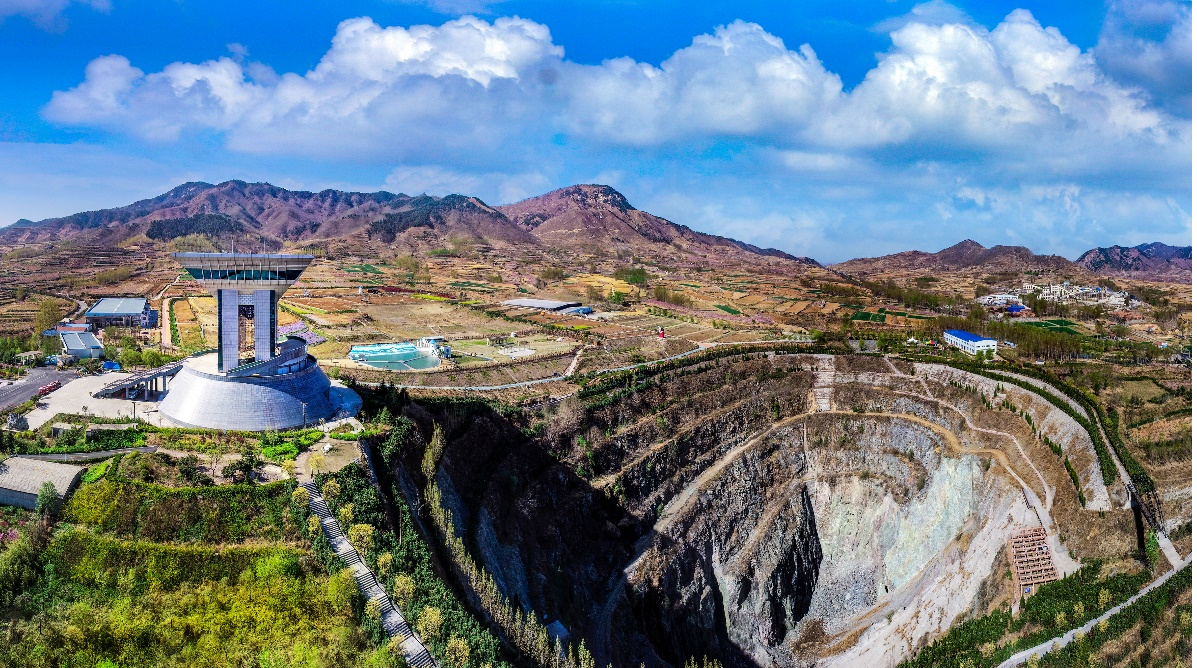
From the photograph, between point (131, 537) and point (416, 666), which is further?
point (131, 537)

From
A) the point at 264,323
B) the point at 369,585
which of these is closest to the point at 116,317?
the point at 264,323

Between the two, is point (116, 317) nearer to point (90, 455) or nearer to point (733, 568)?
point (90, 455)

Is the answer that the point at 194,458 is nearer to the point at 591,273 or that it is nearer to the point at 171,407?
the point at 171,407

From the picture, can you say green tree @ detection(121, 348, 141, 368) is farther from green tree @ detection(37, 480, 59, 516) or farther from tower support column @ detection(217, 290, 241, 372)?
green tree @ detection(37, 480, 59, 516)

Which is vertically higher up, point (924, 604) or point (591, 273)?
point (591, 273)

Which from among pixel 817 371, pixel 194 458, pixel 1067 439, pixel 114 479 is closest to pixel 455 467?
pixel 194 458

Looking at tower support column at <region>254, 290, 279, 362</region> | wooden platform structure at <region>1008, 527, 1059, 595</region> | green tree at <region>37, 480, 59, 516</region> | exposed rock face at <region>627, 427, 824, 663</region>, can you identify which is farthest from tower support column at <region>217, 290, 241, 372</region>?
wooden platform structure at <region>1008, 527, 1059, 595</region>

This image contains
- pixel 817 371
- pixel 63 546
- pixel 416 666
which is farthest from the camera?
pixel 817 371
